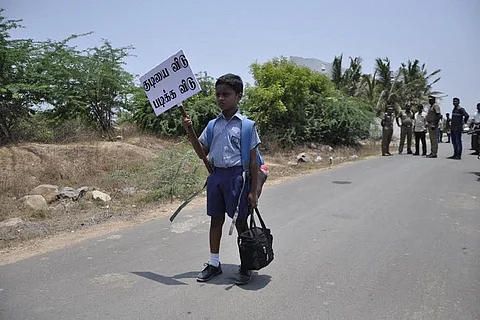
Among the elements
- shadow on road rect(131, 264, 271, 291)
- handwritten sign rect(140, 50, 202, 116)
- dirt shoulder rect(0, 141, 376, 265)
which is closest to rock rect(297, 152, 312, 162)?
dirt shoulder rect(0, 141, 376, 265)

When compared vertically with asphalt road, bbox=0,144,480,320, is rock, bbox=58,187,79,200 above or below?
above

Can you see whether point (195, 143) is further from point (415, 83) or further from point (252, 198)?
point (415, 83)

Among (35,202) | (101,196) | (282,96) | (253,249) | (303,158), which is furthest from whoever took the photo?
(282,96)

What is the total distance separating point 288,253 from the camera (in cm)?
478

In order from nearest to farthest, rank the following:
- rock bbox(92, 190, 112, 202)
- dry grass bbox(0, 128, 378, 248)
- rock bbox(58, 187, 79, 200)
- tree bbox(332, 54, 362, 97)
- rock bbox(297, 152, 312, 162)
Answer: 1. dry grass bbox(0, 128, 378, 248)
2. rock bbox(92, 190, 112, 202)
3. rock bbox(58, 187, 79, 200)
4. rock bbox(297, 152, 312, 162)
5. tree bbox(332, 54, 362, 97)

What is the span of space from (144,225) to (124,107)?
9.97m

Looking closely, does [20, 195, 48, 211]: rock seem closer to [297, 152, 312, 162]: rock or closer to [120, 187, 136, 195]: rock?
[120, 187, 136, 195]: rock

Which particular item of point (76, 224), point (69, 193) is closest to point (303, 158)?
point (69, 193)

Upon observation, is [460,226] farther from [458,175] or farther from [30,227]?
[30,227]

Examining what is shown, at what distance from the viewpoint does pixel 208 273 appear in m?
4.05

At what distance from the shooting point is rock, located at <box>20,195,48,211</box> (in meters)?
7.43

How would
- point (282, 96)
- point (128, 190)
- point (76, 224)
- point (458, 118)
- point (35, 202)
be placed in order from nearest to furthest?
point (76, 224) → point (35, 202) → point (128, 190) → point (458, 118) → point (282, 96)

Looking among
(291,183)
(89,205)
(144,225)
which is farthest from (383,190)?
(89,205)

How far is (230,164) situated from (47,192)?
231 inches
